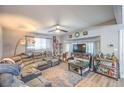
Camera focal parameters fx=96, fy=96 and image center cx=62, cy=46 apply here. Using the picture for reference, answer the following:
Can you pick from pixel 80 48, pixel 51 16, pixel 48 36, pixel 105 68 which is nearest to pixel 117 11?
pixel 80 48

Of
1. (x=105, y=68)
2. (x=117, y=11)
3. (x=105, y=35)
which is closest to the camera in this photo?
(x=117, y=11)

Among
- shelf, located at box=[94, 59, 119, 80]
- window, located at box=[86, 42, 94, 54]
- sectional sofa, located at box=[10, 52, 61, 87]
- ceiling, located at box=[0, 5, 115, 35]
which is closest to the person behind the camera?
ceiling, located at box=[0, 5, 115, 35]

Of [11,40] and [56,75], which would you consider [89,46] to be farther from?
[11,40]

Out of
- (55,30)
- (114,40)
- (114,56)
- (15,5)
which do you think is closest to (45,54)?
(55,30)

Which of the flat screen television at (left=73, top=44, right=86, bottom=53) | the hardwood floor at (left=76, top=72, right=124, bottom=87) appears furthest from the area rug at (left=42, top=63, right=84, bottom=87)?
the flat screen television at (left=73, top=44, right=86, bottom=53)

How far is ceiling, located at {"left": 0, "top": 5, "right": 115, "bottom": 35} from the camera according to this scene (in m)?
1.31

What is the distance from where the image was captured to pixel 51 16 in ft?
5.00

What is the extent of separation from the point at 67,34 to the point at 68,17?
29cm

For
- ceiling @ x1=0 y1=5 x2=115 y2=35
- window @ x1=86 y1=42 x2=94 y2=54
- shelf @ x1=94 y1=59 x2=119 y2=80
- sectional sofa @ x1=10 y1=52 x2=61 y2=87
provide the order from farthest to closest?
shelf @ x1=94 y1=59 x2=119 y2=80
window @ x1=86 y1=42 x2=94 y2=54
sectional sofa @ x1=10 y1=52 x2=61 y2=87
ceiling @ x1=0 y1=5 x2=115 y2=35

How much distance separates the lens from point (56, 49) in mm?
1649

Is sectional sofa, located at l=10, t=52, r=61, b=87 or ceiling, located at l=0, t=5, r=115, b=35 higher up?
ceiling, located at l=0, t=5, r=115, b=35

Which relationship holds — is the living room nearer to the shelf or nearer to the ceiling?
the ceiling
